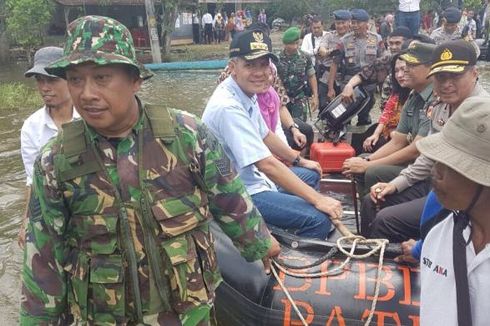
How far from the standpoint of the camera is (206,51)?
2206cm

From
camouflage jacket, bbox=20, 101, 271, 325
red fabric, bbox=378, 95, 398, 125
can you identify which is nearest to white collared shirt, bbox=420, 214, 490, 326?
camouflage jacket, bbox=20, 101, 271, 325

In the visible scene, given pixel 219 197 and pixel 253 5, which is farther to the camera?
pixel 253 5

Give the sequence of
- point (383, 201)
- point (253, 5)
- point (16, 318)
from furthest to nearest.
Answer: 1. point (253, 5)
2. point (16, 318)
3. point (383, 201)

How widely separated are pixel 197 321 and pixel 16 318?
241 cm

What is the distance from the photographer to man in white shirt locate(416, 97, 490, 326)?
133 centimetres

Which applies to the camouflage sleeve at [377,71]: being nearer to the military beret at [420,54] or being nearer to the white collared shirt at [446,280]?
the military beret at [420,54]

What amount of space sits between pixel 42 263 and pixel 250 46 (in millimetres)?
1645

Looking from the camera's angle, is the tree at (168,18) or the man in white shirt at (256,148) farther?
the tree at (168,18)

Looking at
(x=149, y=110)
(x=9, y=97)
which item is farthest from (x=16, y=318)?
(x=9, y=97)

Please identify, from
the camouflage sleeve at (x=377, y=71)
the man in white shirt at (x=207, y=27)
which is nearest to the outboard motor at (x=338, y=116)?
the camouflage sleeve at (x=377, y=71)

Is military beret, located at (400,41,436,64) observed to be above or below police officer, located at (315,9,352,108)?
above

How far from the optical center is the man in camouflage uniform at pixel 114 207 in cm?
155

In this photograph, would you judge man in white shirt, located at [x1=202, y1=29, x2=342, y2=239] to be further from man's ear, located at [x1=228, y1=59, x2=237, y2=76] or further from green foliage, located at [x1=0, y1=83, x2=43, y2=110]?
green foliage, located at [x1=0, y1=83, x2=43, y2=110]

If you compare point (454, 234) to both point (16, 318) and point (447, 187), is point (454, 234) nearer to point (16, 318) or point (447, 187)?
point (447, 187)
